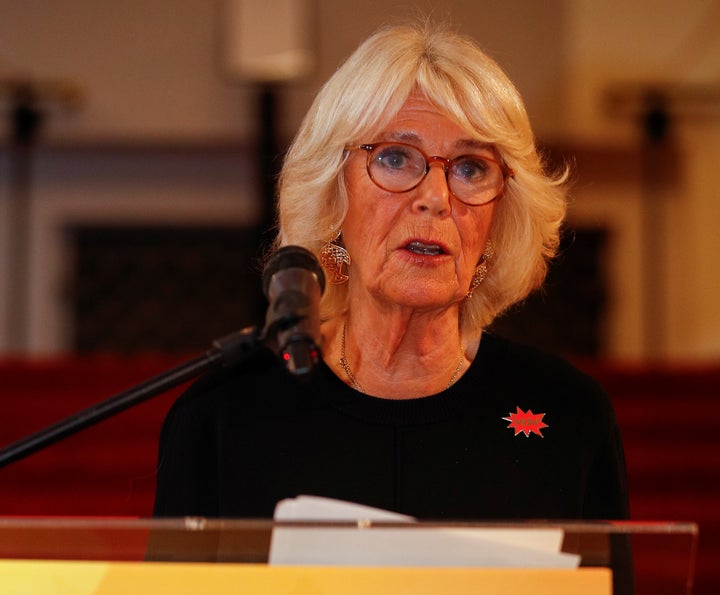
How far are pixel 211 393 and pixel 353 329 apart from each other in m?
0.23

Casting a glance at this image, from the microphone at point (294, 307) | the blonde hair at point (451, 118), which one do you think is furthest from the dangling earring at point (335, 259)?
the microphone at point (294, 307)

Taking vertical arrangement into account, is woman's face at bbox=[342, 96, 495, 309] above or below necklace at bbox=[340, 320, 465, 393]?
above

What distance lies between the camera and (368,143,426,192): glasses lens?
4.46 feet

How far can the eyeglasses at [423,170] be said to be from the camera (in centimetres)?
136

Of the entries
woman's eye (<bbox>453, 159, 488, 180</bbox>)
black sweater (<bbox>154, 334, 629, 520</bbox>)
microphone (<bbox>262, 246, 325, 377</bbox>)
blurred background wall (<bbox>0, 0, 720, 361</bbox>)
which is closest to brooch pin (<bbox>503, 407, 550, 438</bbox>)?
black sweater (<bbox>154, 334, 629, 520</bbox>)

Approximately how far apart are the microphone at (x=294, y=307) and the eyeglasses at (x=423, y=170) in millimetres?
400

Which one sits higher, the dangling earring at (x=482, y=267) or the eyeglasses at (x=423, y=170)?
the eyeglasses at (x=423, y=170)

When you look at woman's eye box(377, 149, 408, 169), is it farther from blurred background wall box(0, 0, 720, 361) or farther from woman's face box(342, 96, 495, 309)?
blurred background wall box(0, 0, 720, 361)

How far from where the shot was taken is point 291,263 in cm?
97

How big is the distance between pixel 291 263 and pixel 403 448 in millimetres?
457

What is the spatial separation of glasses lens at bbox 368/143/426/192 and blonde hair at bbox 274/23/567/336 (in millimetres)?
31

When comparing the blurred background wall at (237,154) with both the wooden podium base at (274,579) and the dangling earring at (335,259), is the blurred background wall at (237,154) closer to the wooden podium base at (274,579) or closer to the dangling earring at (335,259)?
the dangling earring at (335,259)

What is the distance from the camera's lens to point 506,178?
1.43 m

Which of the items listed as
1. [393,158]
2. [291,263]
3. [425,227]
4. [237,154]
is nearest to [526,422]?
[425,227]
